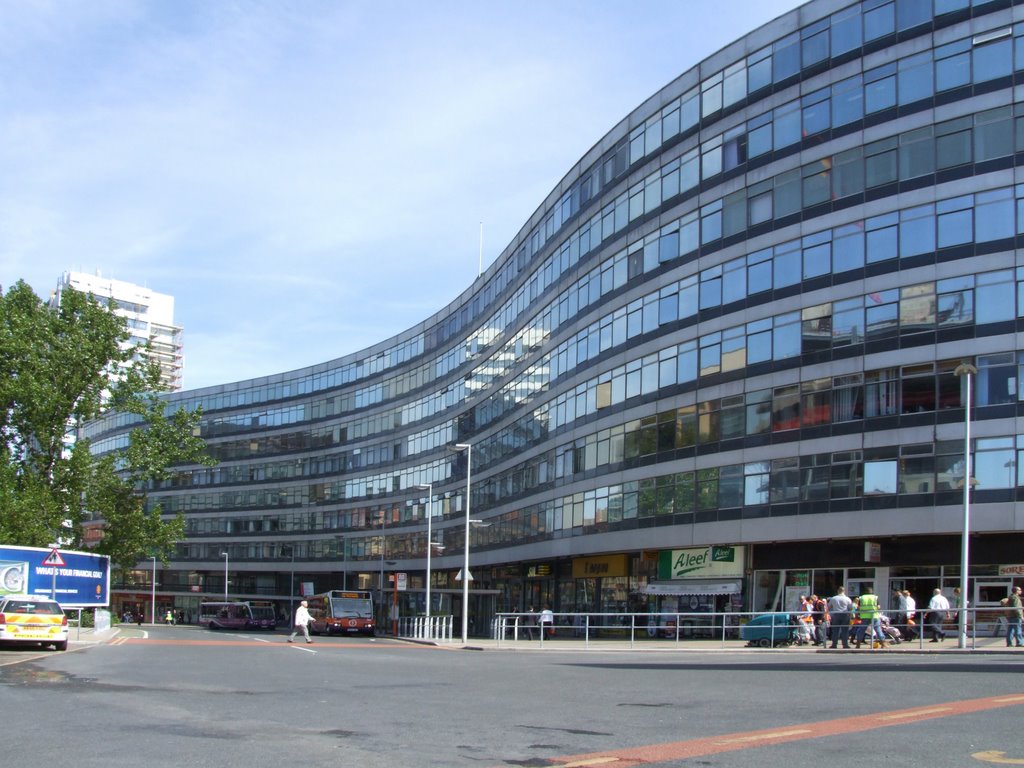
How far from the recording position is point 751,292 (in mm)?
45656

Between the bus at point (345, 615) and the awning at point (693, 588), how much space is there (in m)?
23.5

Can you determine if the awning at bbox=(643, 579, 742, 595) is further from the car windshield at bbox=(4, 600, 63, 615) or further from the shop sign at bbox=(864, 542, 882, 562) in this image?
the car windshield at bbox=(4, 600, 63, 615)

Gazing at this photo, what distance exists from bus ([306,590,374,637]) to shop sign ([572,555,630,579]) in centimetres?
1526

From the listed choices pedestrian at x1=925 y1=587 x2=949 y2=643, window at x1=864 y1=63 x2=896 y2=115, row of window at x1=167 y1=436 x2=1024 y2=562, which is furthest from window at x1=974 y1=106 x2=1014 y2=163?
pedestrian at x1=925 y1=587 x2=949 y2=643

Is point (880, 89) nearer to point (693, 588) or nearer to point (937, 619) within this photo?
point (937, 619)

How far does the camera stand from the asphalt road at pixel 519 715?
1031 centimetres

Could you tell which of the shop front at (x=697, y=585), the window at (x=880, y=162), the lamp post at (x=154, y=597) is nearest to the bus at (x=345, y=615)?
the shop front at (x=697, y=585)

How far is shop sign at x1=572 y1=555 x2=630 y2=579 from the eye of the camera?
177 feet

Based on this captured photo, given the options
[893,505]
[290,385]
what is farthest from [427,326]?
[893,505]

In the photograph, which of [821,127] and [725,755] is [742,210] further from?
[725,755]

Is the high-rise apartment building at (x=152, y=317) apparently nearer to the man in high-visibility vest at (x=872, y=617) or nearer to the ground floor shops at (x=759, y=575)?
the ground floor shops at (x=759, y=575)

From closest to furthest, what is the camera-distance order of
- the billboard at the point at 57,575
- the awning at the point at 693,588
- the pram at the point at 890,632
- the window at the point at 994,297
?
the pram at the point at 890,632 → the window at the point at 994,297 → the billboard at the point at 57,575 → the awning at the point at 693,588

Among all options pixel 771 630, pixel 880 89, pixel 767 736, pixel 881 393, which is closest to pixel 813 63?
pixel 880 89

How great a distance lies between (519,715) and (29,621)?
848 inches
